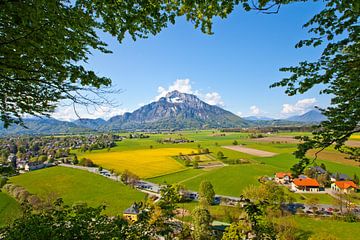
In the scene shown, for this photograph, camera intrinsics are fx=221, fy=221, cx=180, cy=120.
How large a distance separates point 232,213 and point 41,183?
43.8 m

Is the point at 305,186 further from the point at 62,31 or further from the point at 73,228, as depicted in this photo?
the point at 62,31

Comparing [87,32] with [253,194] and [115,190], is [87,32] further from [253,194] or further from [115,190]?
[115,190]

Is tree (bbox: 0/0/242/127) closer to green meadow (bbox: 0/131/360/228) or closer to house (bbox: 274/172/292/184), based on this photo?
green meadow (bbox: 0/131/360/228)

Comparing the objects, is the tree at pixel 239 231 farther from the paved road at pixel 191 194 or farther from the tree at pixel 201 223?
the paved road at pixel 191 194

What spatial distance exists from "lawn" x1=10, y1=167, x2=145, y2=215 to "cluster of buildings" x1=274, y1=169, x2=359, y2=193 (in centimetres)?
3195

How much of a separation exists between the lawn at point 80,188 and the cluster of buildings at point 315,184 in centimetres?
3195

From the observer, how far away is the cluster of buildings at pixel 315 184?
44062 mm

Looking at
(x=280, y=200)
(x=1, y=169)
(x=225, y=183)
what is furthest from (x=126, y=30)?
(x=225, y=183)

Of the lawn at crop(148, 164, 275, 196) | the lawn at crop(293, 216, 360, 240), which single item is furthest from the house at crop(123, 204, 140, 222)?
the lawn at crop(148, 164, 275, 196)

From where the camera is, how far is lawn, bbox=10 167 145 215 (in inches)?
1570

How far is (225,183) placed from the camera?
2013 inches

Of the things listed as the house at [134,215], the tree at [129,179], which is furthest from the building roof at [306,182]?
the house at [134,215]

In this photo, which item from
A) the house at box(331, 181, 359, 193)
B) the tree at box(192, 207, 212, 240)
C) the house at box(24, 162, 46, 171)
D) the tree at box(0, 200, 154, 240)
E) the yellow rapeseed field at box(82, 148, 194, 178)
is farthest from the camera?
the house at box(24, 162, 46, 171)

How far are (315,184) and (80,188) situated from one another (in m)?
50.8
